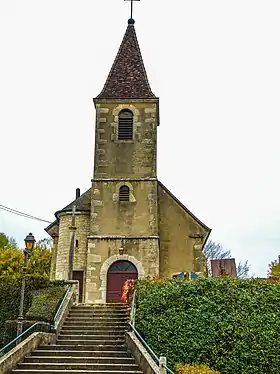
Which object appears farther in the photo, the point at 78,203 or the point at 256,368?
the point at 78,203

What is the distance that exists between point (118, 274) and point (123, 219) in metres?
2.61

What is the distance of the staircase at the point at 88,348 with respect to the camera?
468 inches

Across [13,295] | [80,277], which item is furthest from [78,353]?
Answer: [80,277]

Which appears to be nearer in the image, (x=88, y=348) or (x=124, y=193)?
(x=88, y=348)

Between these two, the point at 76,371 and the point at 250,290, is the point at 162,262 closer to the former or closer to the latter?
the point at 250,290

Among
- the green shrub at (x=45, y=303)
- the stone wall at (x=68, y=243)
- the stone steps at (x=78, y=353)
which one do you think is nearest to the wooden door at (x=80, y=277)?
the stone wall at (x=68, y=243)

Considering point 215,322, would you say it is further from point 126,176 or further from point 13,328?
point 126,176

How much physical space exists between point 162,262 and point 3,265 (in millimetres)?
20277

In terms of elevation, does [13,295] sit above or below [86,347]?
above

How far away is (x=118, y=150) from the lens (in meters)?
24.8

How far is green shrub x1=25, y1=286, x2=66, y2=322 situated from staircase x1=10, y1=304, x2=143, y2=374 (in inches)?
25.4

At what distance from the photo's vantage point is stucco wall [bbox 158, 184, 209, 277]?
2331cm

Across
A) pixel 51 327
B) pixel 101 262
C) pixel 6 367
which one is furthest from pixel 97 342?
pixel 101 262

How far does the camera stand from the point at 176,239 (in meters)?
23.8
